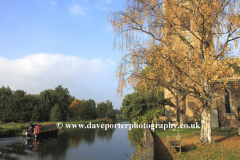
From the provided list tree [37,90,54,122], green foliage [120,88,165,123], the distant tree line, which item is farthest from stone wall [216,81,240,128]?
tree [37,90,54,122]

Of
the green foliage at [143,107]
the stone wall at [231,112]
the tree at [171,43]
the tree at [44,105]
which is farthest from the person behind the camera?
the tree at [44,105]

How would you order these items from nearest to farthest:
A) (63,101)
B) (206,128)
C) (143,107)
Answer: (206,128) → (143,107) → (63,101)

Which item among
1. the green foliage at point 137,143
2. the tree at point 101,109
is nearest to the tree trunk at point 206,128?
the green foliage at point 137,143

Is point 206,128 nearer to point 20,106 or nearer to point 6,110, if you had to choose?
point 6,110

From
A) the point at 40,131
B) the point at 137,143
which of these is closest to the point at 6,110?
the point at 40,131

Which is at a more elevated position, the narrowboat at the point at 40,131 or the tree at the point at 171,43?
the tree at the point at 171,43

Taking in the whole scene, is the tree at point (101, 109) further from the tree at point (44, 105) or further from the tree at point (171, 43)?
the tree at point (171, 43)

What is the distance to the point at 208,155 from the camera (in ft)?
27.2

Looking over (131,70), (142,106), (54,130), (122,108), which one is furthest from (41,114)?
(131,70)

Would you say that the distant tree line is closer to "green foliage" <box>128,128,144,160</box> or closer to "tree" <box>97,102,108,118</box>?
"tree" <box>97,102,108,118</box>

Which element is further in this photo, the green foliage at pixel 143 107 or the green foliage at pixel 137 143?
the green foliage at pixel 143 107

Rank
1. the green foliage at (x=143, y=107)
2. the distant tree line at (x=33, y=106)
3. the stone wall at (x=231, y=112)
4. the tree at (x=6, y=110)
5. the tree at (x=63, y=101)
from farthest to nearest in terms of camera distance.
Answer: the tree at (x=63, y=101) < the distant tree line at (x=33, y=106) < the tree at (x=6, y=110) < the green foliage at (x=143, y=107) < the stone wall at (x=231, y=112)

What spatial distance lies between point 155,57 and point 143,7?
116 inches

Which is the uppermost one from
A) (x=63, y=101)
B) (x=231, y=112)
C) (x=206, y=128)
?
(x=63, y=101)
